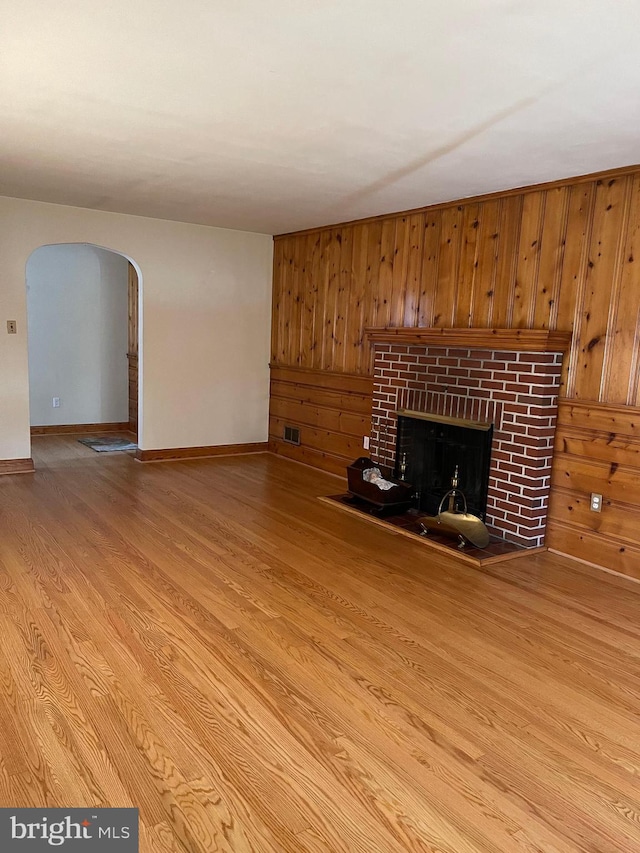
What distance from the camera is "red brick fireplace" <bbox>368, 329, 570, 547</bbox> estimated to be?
4055mm

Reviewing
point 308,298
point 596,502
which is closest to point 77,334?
point 308,298

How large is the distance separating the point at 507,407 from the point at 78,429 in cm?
556

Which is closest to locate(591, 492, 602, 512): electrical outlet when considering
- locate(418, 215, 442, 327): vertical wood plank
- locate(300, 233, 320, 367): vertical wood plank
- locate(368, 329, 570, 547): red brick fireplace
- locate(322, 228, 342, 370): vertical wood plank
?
locate(368, 329, 570, 547): red brick fireplace

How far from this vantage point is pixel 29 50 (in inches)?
95.7

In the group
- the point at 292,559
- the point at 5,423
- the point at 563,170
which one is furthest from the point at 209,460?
the point at 563,170

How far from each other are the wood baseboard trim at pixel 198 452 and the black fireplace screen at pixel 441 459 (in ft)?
7.62

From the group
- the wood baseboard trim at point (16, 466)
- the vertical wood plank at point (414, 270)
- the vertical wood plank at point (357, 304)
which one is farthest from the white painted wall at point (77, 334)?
the vertical wood plank at point (414, 270)

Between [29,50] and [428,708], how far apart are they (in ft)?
9.53

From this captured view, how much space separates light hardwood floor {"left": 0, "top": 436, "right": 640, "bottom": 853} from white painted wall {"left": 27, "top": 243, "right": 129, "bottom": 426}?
152 inches

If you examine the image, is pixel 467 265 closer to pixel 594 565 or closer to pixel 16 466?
pixel 594 565

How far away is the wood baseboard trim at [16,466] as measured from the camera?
555 centimetres

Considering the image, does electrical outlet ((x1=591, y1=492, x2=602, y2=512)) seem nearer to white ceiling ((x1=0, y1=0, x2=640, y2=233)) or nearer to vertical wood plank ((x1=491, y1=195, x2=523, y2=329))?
vertical wood plank ((x1=491, y1=195, x2=523, y2=329))

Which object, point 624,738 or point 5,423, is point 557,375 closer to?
point 624,738

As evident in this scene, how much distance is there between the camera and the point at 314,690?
242cm
